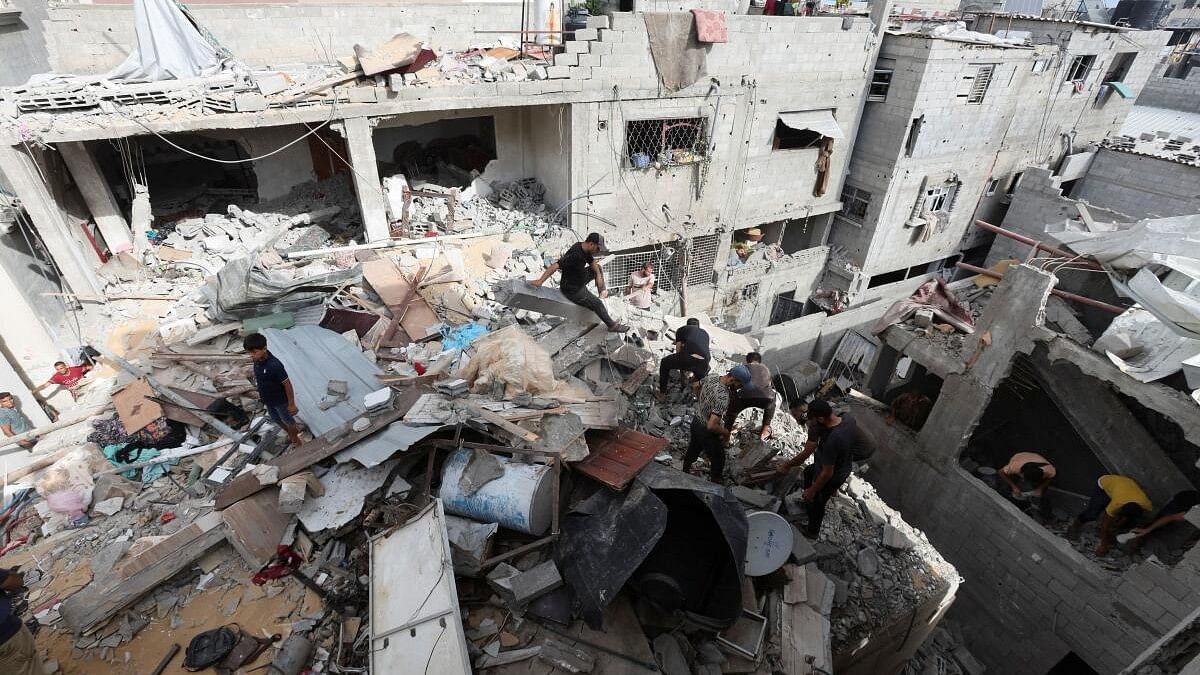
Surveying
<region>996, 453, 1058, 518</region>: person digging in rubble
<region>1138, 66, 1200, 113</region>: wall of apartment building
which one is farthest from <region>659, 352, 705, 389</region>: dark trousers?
<region>1138, 66, 1200, 113</region>: wall of apartment building

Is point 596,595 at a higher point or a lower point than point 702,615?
higher

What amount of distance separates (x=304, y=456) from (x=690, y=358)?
16.2ft

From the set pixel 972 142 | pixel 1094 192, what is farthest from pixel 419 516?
pixel 1094 192

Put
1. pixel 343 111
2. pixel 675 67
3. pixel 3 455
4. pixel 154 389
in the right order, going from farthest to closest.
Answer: pixel 675 67 < pixel 343 111 < pixel 154 389 < pixel 3 455

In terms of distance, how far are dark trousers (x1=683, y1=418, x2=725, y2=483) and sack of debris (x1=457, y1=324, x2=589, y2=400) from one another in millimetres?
1371

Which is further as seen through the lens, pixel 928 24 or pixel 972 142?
pixel 928 24

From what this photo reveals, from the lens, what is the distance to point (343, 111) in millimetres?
9750

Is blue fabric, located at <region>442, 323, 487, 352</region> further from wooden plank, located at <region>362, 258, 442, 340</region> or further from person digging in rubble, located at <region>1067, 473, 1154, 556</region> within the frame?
person digging in rubble, located at <region>1067, 473, 1154, 556</region>

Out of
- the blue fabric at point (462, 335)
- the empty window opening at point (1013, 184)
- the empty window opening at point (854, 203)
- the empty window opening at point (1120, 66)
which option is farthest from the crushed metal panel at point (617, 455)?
the empty window opening at point (1120, 66)

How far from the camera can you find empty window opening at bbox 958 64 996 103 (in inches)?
571

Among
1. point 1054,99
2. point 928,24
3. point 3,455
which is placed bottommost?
point 3,455

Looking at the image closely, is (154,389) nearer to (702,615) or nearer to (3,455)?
(3,455)

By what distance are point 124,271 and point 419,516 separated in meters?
9.54

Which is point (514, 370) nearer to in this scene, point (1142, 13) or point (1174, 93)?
point (1174, 93)
